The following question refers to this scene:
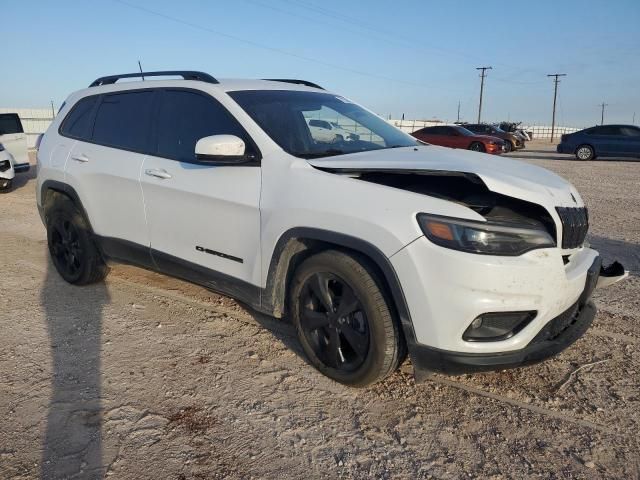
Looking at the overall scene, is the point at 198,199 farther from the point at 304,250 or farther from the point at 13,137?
the point at 13,137

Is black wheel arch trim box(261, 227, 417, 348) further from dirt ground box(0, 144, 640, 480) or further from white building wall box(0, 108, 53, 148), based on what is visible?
white building wall box(0, 108, 53, 148)

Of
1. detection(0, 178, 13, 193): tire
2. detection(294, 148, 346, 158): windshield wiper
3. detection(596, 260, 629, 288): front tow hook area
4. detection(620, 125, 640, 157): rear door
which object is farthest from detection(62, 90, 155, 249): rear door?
detection(620, 125, 640, 157): rear door

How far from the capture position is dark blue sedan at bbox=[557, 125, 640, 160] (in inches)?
824

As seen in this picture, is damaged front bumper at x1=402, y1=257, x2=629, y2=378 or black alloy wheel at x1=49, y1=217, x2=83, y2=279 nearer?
damaged front bumper at x1=402, y1=257, x2=629, y2=378

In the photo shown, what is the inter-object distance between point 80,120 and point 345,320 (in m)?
3.40

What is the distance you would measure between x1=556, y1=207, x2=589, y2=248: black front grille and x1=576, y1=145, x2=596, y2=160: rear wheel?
21776mm

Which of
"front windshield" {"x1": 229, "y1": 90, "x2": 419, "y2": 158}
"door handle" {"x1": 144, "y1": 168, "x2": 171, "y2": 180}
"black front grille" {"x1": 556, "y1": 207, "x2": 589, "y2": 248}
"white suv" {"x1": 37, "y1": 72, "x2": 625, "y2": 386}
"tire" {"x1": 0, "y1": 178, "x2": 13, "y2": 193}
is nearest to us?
"white suv" {"x1": 37, "y1": 72, "x2": 625, "y2": 386}

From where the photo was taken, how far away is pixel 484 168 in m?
2.86

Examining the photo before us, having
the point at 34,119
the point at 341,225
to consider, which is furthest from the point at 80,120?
the point at 34,119

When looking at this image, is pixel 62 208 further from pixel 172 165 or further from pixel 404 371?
pixel 404 371

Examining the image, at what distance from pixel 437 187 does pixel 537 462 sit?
1510 millimetres

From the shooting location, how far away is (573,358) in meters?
3.46

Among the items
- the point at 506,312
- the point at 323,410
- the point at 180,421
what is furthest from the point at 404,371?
the point at 180,421

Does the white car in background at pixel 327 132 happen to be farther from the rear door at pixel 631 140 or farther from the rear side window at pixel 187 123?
the rear door at pixel 631 140
